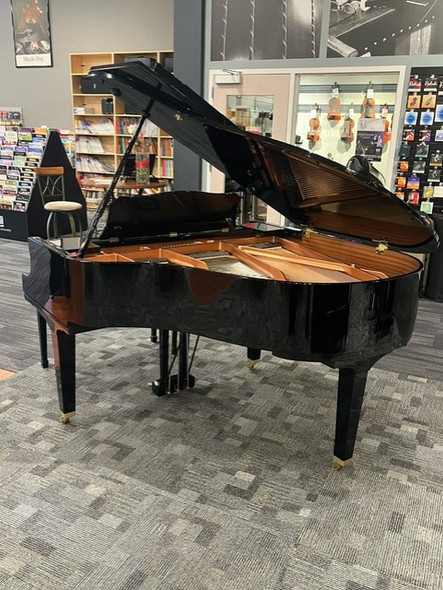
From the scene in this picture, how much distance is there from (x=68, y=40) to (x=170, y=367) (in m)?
7.15

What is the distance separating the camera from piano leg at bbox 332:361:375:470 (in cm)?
226

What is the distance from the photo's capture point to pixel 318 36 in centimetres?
508

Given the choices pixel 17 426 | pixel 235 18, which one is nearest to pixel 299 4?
pixel 235 18

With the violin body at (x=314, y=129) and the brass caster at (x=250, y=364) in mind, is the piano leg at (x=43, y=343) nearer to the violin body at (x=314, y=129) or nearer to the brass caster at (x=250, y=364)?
the brass caster at (x=250, y=364)

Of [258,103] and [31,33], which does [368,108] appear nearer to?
[258,103]

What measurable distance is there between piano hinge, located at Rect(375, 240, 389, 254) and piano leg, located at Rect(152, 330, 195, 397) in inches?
46.1

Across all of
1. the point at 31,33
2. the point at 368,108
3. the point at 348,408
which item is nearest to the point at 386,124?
the point at 368,108

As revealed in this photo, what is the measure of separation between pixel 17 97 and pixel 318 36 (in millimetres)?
5917

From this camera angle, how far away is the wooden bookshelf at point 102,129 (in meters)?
7.64

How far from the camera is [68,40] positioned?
820 cm

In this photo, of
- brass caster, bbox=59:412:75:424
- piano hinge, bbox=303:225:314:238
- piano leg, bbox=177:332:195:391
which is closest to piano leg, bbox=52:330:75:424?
brass caster, bbox=59:412:75:424

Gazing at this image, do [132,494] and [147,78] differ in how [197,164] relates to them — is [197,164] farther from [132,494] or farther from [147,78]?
[132,494]

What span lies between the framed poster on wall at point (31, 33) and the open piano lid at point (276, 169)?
21.9 ft

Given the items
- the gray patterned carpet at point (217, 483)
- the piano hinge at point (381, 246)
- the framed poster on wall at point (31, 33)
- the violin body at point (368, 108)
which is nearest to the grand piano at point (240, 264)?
the piano hinge at point (381, 246)
